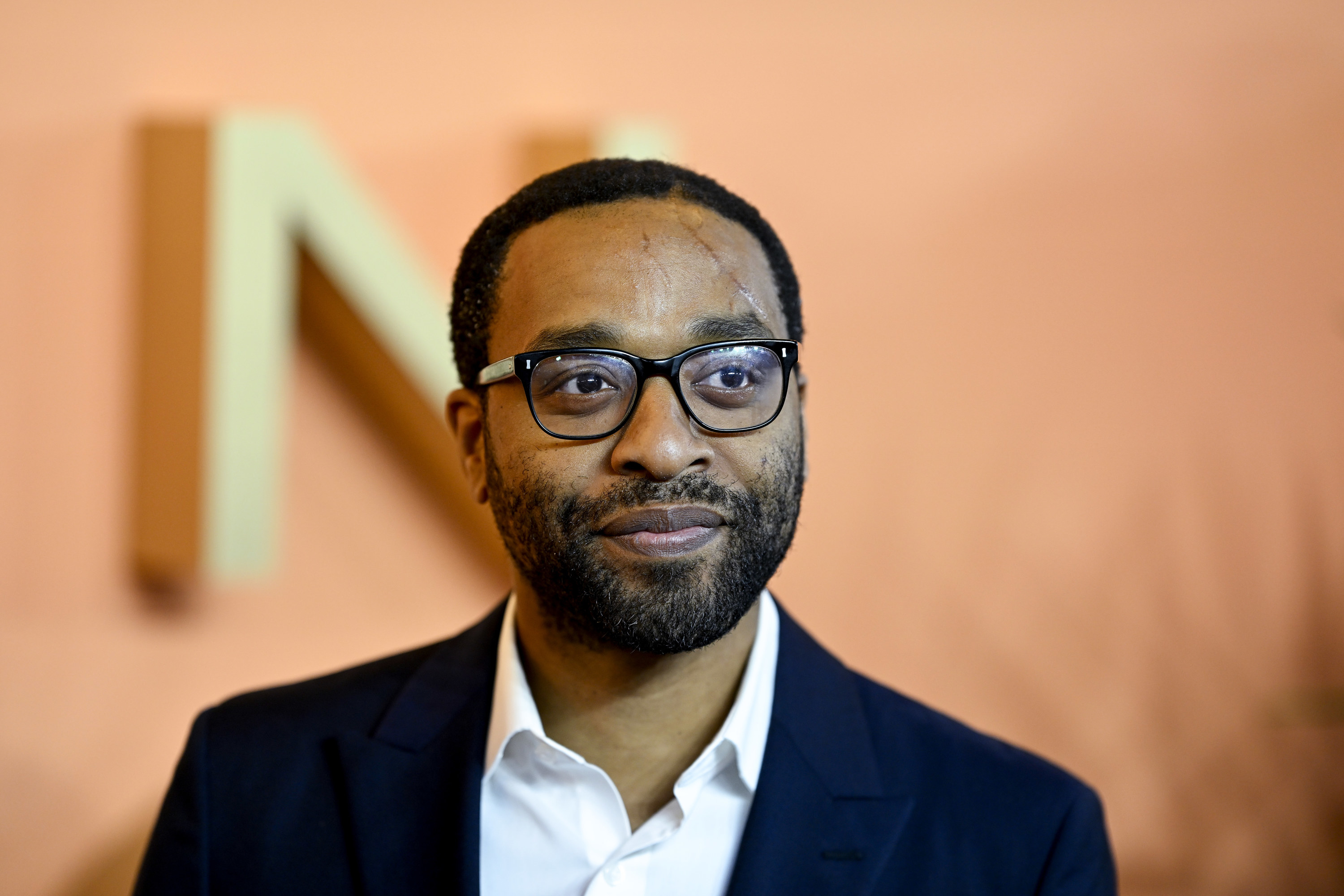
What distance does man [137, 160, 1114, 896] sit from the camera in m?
1.00

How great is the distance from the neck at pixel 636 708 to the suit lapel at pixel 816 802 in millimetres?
78

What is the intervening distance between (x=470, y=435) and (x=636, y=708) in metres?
0.35

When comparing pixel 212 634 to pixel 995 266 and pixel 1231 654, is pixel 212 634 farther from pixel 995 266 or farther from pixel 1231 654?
pixel 1231 654

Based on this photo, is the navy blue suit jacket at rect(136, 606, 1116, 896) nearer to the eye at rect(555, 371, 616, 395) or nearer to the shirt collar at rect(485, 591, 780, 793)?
the shirt collar at rect(485, 591, 780, 793)

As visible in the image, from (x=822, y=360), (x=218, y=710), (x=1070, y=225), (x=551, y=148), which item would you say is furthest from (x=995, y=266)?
(x=218, y=710)

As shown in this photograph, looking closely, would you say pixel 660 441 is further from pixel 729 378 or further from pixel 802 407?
pixel 802 407

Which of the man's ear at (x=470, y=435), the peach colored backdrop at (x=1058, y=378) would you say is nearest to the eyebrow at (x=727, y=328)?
the man's ear at (x=470, y=435)

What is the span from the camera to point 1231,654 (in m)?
1.97

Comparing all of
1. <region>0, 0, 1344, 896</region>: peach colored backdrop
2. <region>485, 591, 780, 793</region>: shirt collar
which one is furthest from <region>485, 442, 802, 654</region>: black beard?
<region>0, 0, 1344, 896</region>: peach colored backdrop

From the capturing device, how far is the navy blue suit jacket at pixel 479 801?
3.44ft

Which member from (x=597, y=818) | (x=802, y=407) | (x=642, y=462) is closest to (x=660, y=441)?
(x=642, y=462)

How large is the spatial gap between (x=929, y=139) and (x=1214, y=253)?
1.87 ft

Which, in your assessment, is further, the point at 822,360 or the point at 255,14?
the point at 822,360

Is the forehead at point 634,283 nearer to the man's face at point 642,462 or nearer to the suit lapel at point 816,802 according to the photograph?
the man's face at point 642,462
